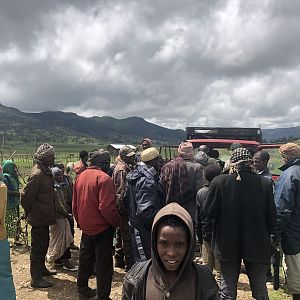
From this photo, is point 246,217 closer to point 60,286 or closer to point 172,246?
point 172,246

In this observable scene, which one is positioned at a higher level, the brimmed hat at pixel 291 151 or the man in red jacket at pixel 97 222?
the brimmed hat at pixel 291 151

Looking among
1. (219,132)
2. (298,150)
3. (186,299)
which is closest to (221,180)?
(298,150)

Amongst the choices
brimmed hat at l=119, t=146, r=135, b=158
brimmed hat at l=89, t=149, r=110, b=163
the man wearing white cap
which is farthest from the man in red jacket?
brimmed hat at l=119, t=146, r=135, b=158

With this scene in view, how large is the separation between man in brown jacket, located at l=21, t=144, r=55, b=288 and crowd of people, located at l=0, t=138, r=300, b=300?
14 mm

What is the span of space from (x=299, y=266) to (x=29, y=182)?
142 inches

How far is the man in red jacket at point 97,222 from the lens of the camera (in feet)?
14.6

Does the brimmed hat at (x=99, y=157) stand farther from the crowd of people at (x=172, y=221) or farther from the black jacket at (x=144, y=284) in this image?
the black jacket at (x=144, y=284)

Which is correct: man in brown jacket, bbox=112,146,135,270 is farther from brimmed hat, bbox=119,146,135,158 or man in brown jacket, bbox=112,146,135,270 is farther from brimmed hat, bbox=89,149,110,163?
brimmed hat, bbox=89,149,110,163

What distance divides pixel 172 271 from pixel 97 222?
2689 mm

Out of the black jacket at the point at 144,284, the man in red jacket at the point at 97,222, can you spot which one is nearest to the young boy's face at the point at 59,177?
the man in red jacket at the point at 97,222

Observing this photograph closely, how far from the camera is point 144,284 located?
1.92 m

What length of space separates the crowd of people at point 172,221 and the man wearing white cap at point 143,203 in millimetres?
11

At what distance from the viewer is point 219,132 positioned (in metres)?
9.28

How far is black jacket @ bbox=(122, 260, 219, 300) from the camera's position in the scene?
1864 millimetres
